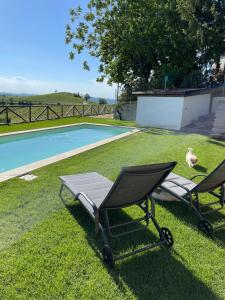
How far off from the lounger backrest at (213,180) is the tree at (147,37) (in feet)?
45.5

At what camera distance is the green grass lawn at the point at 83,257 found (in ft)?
7.63

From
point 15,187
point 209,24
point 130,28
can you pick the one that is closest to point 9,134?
point 15,187

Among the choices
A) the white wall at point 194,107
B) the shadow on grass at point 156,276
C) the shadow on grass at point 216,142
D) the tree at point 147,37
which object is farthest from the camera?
the tree at point 147,37

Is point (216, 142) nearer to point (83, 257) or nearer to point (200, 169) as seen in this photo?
point (200, 169)

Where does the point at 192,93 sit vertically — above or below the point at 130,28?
below

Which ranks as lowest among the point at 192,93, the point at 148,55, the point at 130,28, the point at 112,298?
the point at 112,298

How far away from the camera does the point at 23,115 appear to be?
1451 cm

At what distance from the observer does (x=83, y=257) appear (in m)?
2.75

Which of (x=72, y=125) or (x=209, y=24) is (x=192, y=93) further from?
(x=72, y=125)

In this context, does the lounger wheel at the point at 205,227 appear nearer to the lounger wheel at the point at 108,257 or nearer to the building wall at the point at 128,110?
the lounger wheel at the point at 108,257

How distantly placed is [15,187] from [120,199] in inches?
97.8

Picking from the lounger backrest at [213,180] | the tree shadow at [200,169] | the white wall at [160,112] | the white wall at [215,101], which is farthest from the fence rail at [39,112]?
the lounger backrest at [213,180]

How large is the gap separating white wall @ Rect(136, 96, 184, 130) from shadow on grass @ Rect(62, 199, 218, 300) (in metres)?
11.3

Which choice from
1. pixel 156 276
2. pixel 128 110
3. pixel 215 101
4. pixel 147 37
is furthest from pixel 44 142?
pixel 215 101
